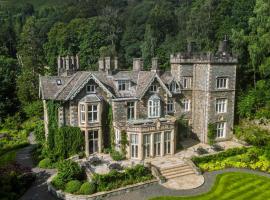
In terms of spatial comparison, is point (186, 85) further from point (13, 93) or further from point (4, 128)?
point (13, 93)

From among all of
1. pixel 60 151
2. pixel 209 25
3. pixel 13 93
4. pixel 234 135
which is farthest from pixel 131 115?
pixel 209 25

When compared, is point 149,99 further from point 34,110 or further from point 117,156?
point 34,110

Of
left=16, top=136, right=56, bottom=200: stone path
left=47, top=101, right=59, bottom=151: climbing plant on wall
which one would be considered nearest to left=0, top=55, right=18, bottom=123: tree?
left=16, top=136, right=56, bottom=200: stone path

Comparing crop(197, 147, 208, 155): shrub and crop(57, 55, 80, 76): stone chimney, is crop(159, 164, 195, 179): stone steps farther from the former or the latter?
crop(57, 55, 80, 76): stone chimney

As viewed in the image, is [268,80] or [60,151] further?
[268,80]

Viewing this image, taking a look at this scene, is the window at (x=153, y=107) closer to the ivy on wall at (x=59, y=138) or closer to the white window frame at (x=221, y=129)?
the ivy on wall at (x=59, y=138)

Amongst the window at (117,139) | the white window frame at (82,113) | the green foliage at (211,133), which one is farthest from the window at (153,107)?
the white window frame at (82,113)
